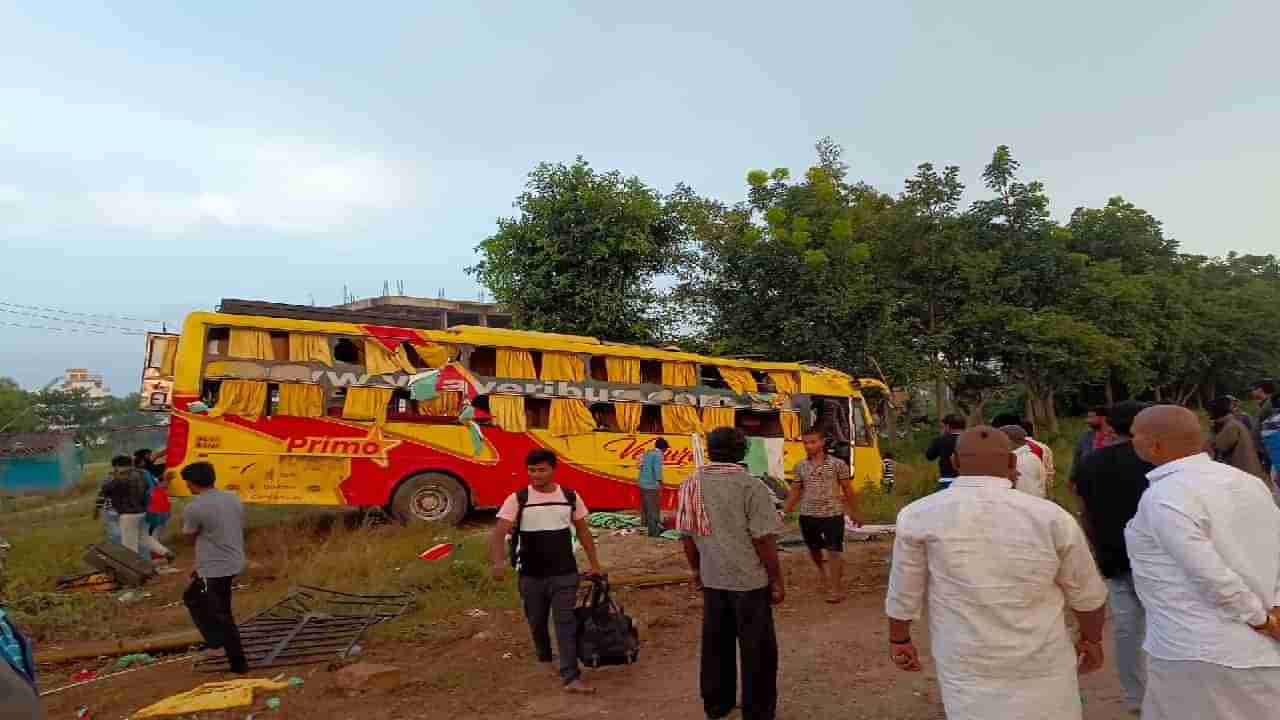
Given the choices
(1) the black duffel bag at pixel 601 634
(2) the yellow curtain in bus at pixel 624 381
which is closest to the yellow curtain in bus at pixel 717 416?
(2) the yellow curtain in bus at pixel 624 381

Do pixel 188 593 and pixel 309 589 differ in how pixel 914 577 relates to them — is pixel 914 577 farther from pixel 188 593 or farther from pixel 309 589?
pixel 309 589

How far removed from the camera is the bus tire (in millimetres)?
12523

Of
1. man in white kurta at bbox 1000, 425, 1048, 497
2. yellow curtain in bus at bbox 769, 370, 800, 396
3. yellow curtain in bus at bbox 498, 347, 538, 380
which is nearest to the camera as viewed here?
man in white kurta at bbox 1000, 425, 1048, 497

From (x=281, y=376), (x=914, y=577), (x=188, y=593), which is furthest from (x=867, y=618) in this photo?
(x=281, y=376)

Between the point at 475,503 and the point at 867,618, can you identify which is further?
the point at 475,503

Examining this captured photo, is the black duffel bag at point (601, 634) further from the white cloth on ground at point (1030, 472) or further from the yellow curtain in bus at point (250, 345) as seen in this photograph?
the yellow curtain in bus at point (250, 345)

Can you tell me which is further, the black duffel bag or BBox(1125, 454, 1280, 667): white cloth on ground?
the black duffel bag

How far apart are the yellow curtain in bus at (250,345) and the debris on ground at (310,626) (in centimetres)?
446

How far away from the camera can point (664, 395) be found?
14.5 metres

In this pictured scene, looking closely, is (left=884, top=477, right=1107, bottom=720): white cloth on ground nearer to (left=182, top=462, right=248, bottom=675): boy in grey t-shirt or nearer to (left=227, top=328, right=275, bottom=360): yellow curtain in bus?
(left=182, top=462, right=248, bottom=675): boy in grey t-shirt

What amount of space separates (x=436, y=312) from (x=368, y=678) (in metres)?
13.3

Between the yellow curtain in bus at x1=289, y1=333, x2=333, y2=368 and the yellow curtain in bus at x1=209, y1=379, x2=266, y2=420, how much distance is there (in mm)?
616

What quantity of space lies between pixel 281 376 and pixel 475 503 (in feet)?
10.8

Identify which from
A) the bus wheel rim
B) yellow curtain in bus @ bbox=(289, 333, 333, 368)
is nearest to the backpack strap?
the bus wheel rim
